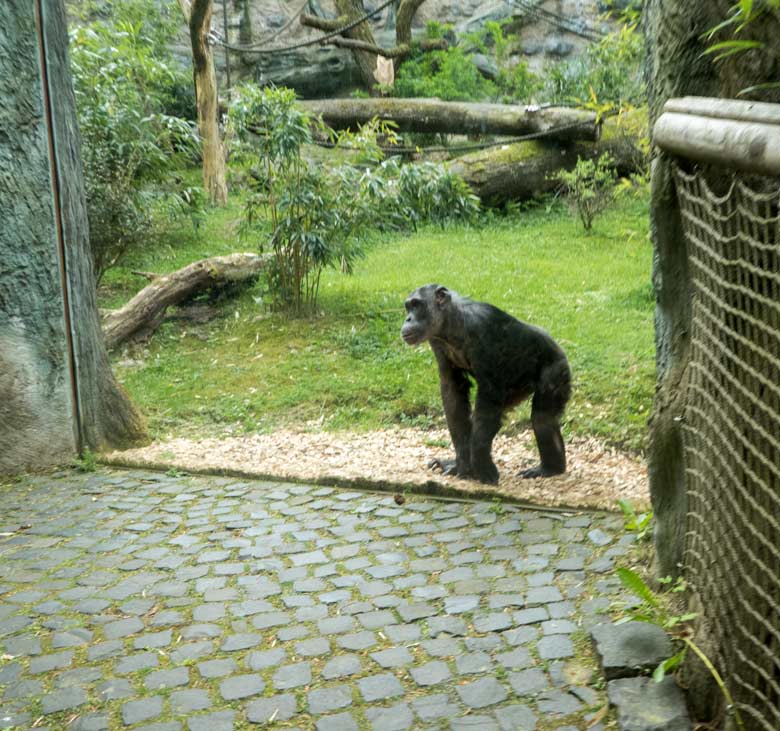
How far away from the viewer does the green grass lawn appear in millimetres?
7797

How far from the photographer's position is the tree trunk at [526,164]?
46.8 ft

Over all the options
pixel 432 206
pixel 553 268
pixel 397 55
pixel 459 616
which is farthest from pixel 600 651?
pixel 397 55

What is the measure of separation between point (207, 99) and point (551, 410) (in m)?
10.1

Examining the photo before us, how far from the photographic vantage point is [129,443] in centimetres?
712

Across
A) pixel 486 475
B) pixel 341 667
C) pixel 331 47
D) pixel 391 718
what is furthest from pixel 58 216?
pixel 331 47

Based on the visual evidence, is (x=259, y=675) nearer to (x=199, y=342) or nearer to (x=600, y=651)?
(x=600, y=651)

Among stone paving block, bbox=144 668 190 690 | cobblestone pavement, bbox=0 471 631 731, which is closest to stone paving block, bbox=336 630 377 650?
cobblestone pavement, bbox=0 471 631 731

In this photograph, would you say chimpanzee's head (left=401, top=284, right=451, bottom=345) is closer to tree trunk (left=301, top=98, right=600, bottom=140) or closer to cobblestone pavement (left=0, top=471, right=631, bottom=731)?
cobblestone pavement (left=0, top=471, right=631, bottom=731)

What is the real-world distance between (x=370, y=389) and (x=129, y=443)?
2219 millimetres

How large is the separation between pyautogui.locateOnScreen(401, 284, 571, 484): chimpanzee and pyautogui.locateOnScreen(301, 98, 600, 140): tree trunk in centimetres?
925

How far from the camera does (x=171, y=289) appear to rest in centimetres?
1043

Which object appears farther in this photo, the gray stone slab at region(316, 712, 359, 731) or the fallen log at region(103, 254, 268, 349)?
the fallen log at region(103, 254, 268, 349)

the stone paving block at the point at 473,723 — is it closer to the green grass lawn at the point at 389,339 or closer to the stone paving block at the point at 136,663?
the stone paving block at the point at 136,663

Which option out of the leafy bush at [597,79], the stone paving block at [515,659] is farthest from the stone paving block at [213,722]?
the leafy bush at [597,79]
